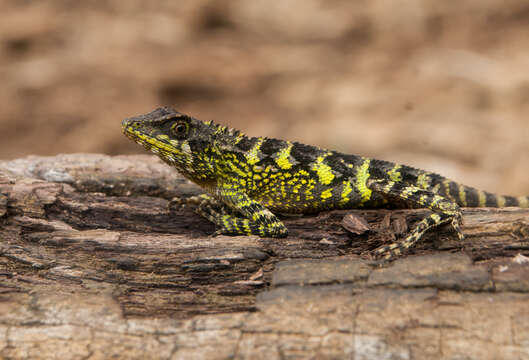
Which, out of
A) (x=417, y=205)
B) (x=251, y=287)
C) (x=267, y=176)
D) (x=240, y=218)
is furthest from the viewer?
(x=267, y=176)

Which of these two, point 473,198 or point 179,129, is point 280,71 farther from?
point 473,198

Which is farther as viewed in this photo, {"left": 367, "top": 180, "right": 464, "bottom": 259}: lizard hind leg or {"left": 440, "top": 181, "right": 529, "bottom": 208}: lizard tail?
{"left": 440, "top": 181, "right": 529, "bottom": 208}: lizard tail

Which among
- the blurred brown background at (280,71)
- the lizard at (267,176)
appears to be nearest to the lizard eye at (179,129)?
the lizard at (267,176)

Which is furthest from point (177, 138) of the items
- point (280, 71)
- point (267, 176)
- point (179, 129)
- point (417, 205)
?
point (280, 71)

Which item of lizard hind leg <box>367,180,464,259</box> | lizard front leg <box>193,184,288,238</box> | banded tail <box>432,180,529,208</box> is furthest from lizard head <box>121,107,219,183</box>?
banded tail <box>432,180,529,208</box>

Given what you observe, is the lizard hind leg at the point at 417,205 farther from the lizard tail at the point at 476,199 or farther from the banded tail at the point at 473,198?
the lizard tail at the point at 476,199

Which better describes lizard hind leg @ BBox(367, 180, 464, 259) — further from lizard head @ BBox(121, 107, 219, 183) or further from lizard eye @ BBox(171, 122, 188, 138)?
lizard eye @ BBox(171, 122, 188, 138)
